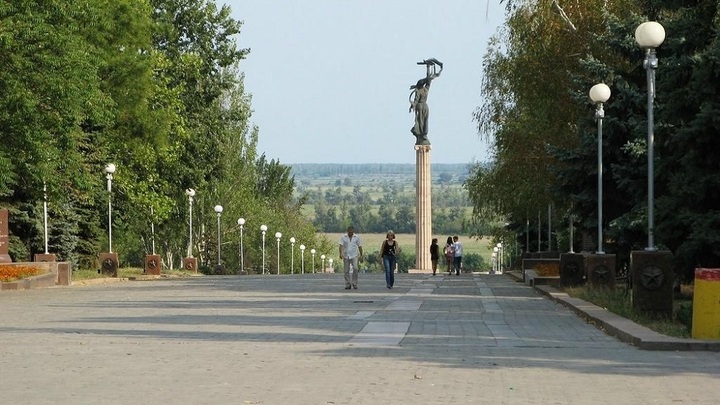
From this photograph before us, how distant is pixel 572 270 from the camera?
36375mm

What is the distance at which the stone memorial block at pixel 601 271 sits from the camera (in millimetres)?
32438

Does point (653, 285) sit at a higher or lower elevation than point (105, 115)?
lower

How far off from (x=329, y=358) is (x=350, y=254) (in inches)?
907

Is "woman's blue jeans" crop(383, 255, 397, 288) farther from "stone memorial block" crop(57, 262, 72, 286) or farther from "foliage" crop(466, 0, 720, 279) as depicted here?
"stone memorial block" crop(57, 262, 72, 286)

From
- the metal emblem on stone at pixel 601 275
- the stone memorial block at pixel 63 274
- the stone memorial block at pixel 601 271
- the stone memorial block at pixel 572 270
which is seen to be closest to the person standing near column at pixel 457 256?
the stone memorial block at pixel 63 274

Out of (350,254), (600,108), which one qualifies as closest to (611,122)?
(600,108)

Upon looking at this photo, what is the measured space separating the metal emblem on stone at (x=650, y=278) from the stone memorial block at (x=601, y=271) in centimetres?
922

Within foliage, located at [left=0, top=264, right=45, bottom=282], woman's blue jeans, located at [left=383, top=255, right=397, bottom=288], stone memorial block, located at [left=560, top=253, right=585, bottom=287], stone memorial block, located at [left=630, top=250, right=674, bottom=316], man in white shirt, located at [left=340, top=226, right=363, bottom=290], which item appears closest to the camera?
stone memorial block, located at [left=630, top=250, right=674, bottom=316]

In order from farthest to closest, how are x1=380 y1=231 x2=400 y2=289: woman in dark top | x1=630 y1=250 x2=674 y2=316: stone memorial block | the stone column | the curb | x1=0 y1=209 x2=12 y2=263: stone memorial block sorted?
1. the stone column
2. x1=0 y1=209 x2=12 y2=263: stone memorial block
3. x1=380 y1=231 x2=400 y2=289: woman in dark top
4. x1=630 y1=250 x2=674 y2=316: stone memorial block
5. the curb

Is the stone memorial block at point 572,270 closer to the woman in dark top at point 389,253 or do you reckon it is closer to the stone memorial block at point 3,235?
the woman in dark top at point 389,253

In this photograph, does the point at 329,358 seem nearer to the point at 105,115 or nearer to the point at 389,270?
the point at 389,270

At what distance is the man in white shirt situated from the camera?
39250 millimetres

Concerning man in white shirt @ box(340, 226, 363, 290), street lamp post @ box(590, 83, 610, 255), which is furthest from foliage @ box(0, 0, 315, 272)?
street lamp post @ box(590, 83, 610, 255)

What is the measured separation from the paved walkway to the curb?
18 cm
